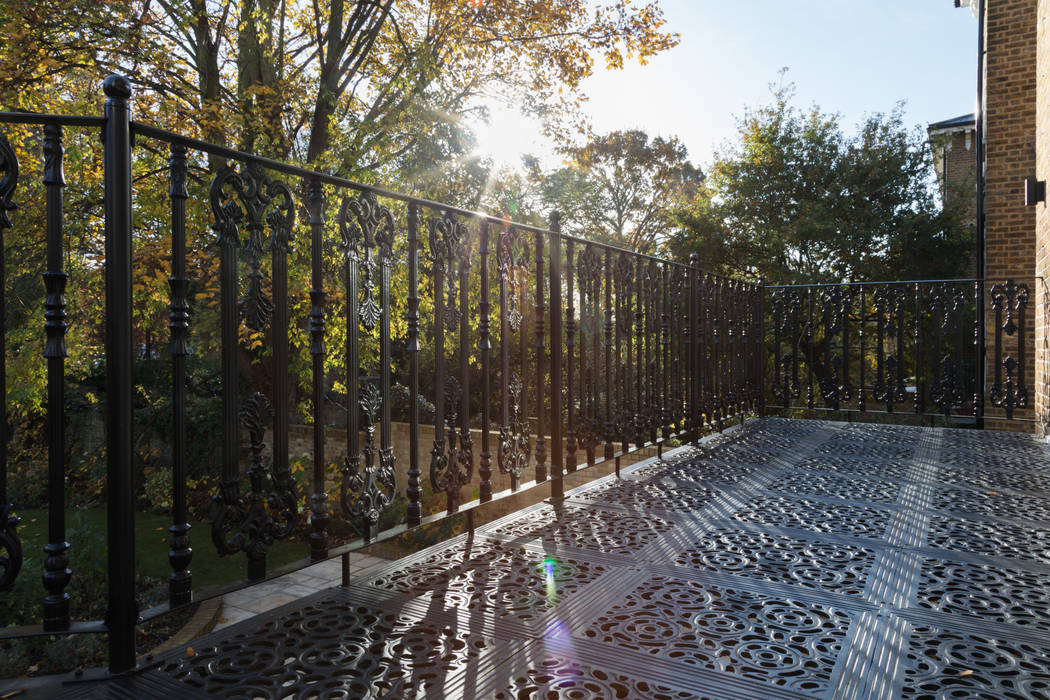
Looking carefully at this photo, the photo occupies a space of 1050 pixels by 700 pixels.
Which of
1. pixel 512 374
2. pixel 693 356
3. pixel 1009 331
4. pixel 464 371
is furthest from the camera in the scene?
pixel 1009 331

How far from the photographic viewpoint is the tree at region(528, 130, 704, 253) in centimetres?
1667

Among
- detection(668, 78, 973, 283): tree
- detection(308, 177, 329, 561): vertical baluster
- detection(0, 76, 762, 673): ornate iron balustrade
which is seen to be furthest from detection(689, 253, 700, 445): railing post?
detection(668, 78, 973, 283): tree

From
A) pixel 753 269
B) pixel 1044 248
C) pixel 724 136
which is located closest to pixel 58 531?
pixel 1044 248

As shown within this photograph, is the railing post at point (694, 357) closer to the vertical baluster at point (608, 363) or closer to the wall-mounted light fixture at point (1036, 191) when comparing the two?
the vertical baluster at point (608, 363)

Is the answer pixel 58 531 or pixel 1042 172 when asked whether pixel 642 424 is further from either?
pixel 1042 172

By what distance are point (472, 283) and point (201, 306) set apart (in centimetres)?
345

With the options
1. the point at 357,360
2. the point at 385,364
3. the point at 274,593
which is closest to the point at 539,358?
the point at 385,364

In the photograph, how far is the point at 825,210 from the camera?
12453 mm

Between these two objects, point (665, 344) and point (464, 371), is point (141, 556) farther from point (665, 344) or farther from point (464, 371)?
point (464, 371)

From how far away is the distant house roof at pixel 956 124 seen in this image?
16266 mm

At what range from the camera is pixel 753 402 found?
5.38 m

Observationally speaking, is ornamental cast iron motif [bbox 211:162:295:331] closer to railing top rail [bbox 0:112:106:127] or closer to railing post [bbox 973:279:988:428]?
railing top rail [bbox 0:112:106:127]

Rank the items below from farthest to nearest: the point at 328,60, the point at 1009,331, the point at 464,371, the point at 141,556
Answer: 1. the point at 328,60
2. the point at 141,556
3. the point at 1009,331
4. the point at 464,371

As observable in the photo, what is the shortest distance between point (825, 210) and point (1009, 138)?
17.7 ft
